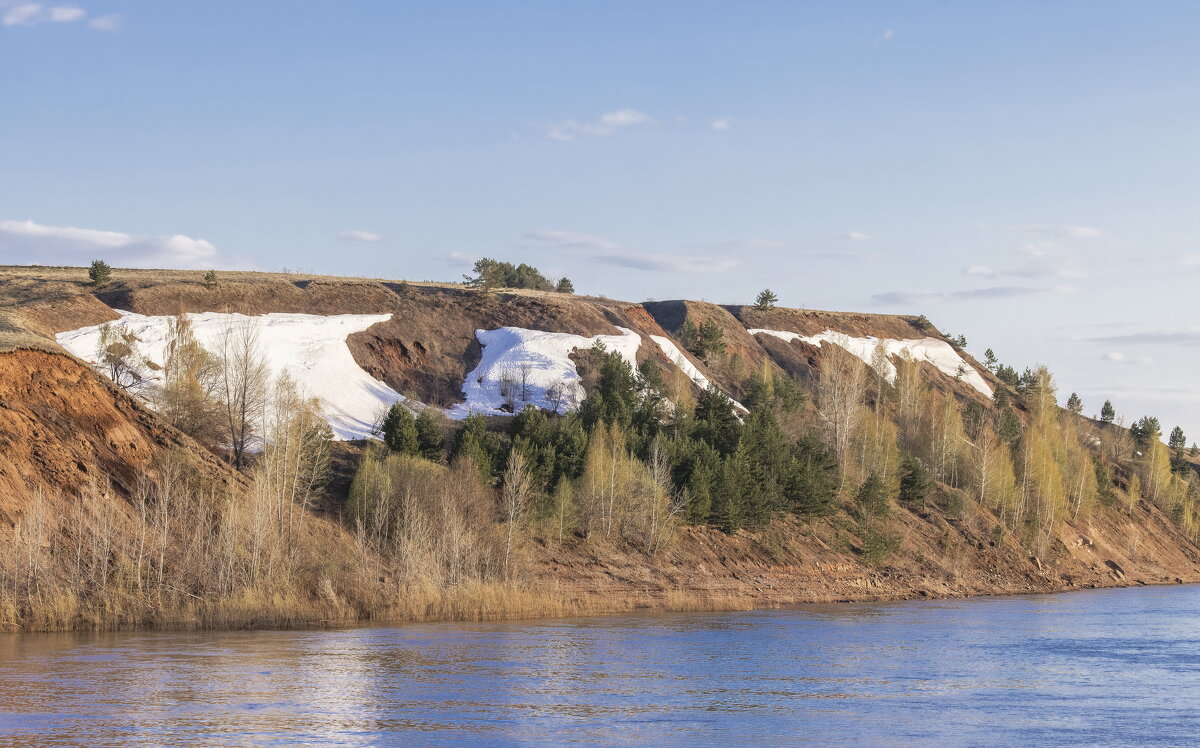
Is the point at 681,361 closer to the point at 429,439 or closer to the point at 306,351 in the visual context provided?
the point at 306,351

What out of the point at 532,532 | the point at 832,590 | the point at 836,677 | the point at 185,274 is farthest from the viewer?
the point at 185,274

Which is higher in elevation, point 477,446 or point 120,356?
point 120,356

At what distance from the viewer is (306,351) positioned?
3179 inches

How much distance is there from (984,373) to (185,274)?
8917 cm

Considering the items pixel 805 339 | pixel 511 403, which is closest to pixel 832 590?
pixel 511 403

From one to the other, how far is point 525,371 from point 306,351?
15.7 meters

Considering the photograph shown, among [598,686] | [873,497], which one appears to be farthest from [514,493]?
[873,497]

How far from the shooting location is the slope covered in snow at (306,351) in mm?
70875

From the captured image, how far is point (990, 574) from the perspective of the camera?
77375 mm

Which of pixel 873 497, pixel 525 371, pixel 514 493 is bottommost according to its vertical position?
pixel 873 497

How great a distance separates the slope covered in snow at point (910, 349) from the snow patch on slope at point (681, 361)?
22.4 metres

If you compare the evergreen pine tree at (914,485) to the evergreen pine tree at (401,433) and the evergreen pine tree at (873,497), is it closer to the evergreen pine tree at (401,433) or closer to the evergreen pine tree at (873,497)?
the evergreen pine tree at (873,497)

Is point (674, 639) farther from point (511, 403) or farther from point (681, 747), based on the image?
point (511, 403)

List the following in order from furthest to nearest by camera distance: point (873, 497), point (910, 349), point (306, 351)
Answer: point (910, 349)
point (306, 351)
point (873, 497)
